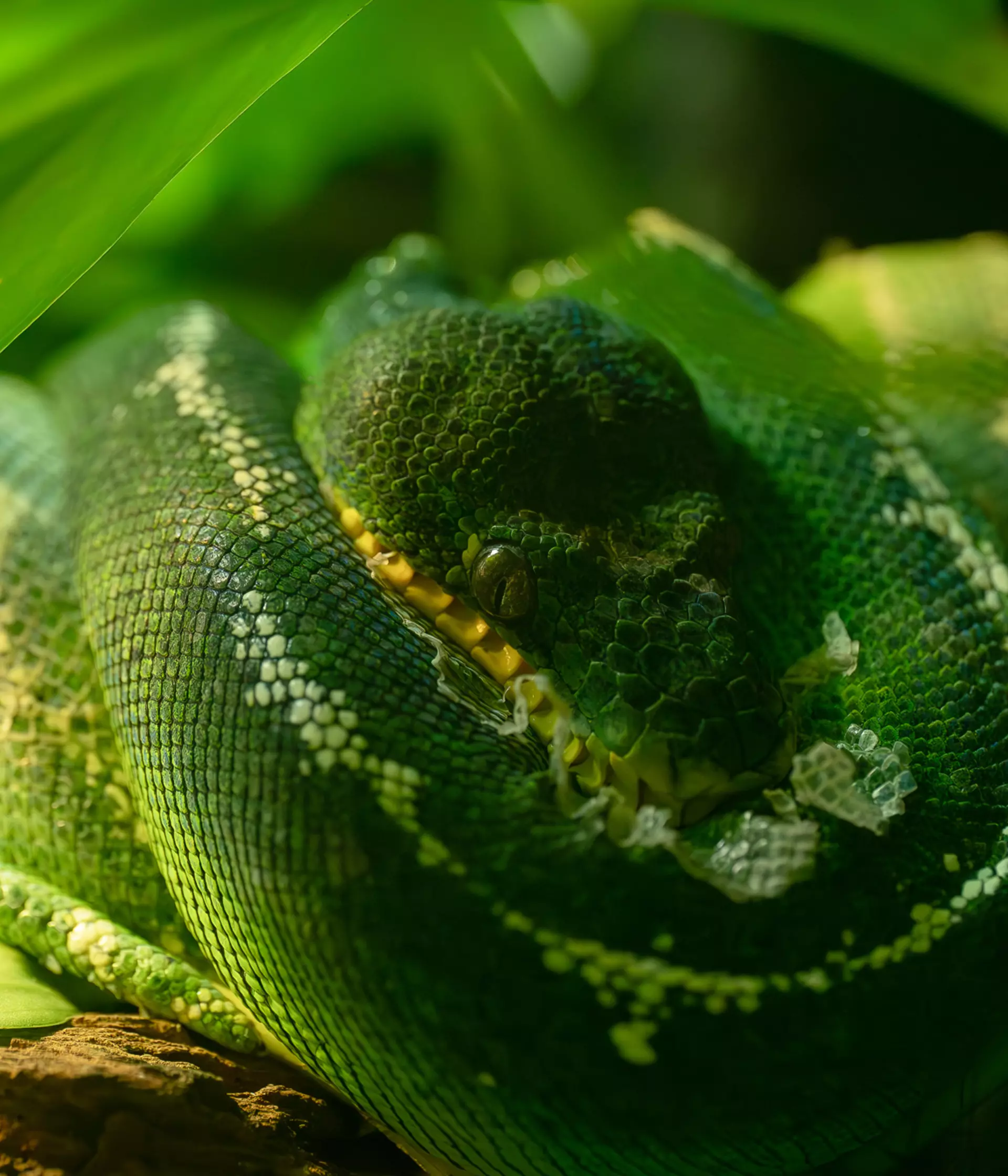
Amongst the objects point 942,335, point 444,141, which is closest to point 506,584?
point 942,335

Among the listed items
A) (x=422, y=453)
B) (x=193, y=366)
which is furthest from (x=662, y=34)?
(x=422, y=453)

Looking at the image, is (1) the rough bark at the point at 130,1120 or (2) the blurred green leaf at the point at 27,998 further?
(2) the blurred green leaf at the point at 27,998

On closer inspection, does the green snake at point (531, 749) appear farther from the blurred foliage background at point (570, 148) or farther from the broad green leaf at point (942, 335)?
the blurred foliage background at point (570, 148)

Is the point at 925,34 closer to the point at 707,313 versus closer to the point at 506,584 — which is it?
the point at 707,313

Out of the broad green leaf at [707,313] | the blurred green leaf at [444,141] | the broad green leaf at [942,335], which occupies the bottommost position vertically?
the broad green leaf at [942,335]

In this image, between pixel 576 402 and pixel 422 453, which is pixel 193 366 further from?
pixel 576 402

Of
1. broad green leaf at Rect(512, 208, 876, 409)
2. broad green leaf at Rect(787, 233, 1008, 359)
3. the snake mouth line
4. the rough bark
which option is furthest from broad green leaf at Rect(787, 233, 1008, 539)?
the rough bark

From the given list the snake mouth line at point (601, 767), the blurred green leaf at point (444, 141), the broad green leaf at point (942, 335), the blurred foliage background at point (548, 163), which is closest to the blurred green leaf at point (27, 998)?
the snake mouth line at point (601, 767)
